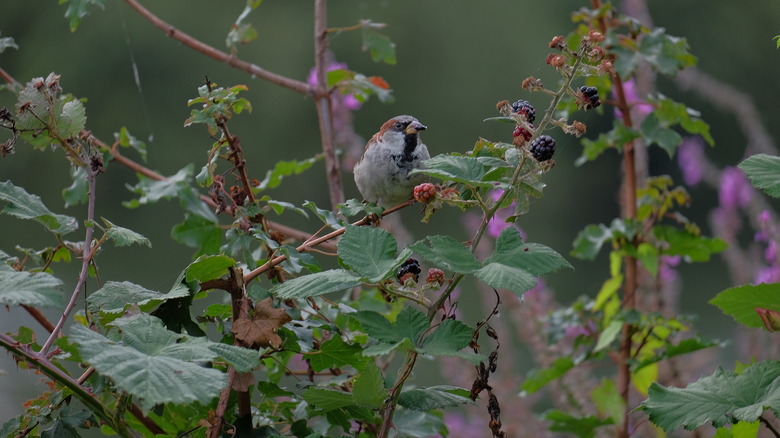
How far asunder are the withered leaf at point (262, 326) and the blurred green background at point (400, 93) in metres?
2.99

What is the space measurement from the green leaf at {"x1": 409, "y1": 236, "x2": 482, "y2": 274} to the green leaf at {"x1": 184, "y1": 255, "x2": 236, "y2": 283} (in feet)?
0.54

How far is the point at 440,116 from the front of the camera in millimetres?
4996

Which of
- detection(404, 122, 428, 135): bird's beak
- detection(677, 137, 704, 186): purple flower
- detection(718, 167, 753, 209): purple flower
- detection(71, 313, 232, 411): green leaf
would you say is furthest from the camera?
detection(677, 137, 704, 186): purple flower

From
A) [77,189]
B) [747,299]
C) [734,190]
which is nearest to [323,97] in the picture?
[77,189]

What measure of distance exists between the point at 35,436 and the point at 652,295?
106cm

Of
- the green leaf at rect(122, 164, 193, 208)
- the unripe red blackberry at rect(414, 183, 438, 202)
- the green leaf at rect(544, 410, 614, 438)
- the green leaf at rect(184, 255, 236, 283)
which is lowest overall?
the green leaf at rect(544, 410, 614, 438)

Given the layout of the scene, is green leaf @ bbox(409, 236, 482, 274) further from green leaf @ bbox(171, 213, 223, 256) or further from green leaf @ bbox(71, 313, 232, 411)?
green leaf @ bbox(171, 213, 223, 256)

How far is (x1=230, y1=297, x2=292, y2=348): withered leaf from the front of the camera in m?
0.65

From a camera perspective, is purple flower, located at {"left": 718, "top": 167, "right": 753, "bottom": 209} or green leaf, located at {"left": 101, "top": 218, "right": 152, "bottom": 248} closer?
green leaf, located at {"left": 101, "top": 218, "right": 152, "bottom": 248}

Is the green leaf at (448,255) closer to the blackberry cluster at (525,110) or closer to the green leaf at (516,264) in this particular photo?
the green leaf at (516,264)

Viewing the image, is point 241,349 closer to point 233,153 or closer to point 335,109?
point 233,153

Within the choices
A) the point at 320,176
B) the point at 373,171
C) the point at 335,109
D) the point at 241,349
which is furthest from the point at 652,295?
the point at 320,176

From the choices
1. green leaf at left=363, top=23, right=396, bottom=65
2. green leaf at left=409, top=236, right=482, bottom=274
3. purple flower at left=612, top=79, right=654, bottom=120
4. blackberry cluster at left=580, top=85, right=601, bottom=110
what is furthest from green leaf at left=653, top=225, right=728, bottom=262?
green leaf at left=409, top=236, right=482, bottom=274

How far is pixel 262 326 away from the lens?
0.66 meters
